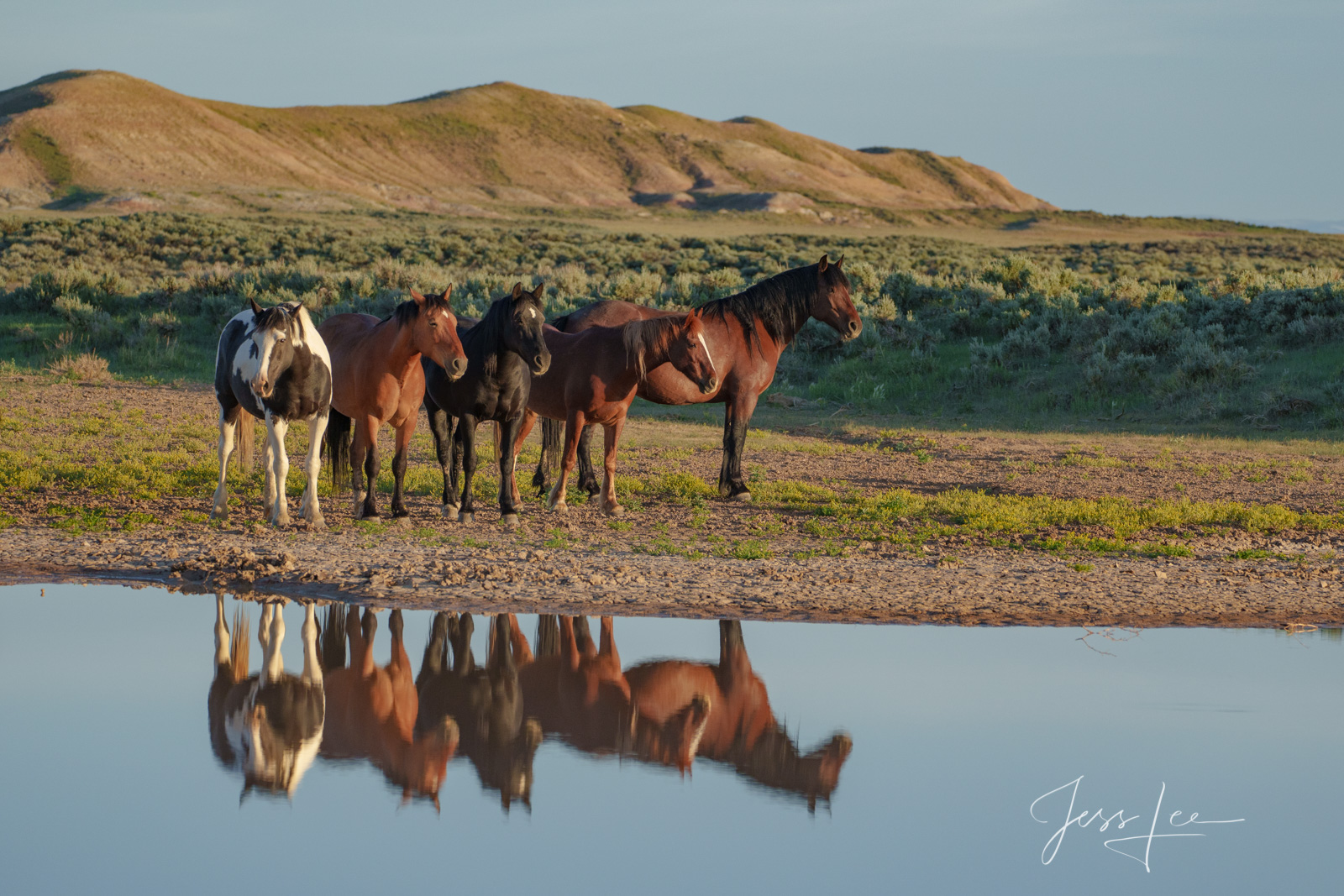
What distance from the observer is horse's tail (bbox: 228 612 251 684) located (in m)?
6.43

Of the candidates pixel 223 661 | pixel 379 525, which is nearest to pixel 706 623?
pixel 223 661

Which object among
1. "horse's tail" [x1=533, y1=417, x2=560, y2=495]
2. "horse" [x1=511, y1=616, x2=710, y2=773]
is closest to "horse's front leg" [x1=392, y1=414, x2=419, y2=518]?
"horse's tail" [x1=533, y1=417, x2=560, y2=495]

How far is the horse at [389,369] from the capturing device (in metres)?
10.2

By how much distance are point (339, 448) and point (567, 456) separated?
2360mm

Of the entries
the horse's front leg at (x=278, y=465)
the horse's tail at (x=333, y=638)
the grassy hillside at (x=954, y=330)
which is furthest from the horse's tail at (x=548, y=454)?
the grassy hillside at (x=954, y=330)

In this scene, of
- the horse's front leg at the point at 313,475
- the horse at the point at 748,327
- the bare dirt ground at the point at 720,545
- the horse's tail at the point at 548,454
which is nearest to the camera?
the bare dirt ground at the point at 720,545

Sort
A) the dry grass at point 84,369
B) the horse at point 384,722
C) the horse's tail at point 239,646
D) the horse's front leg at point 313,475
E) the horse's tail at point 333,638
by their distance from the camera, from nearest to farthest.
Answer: the horse at point 384,722 → the horse's tail at point 239,646 → the horse's tail at point 333,638 → the horse's front leg at point 313,475 → the dry grass at point 84,369

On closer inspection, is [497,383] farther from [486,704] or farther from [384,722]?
[384,722]

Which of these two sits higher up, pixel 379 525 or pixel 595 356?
pixel 595 356

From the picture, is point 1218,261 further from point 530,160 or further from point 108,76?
point 108,76

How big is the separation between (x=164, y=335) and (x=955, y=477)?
1773 centimetres

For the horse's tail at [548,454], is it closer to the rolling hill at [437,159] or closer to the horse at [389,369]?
the horse at [389,369]

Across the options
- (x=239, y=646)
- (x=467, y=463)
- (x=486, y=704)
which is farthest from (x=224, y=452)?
(x=486, y=704)

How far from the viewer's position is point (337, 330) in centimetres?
1144
